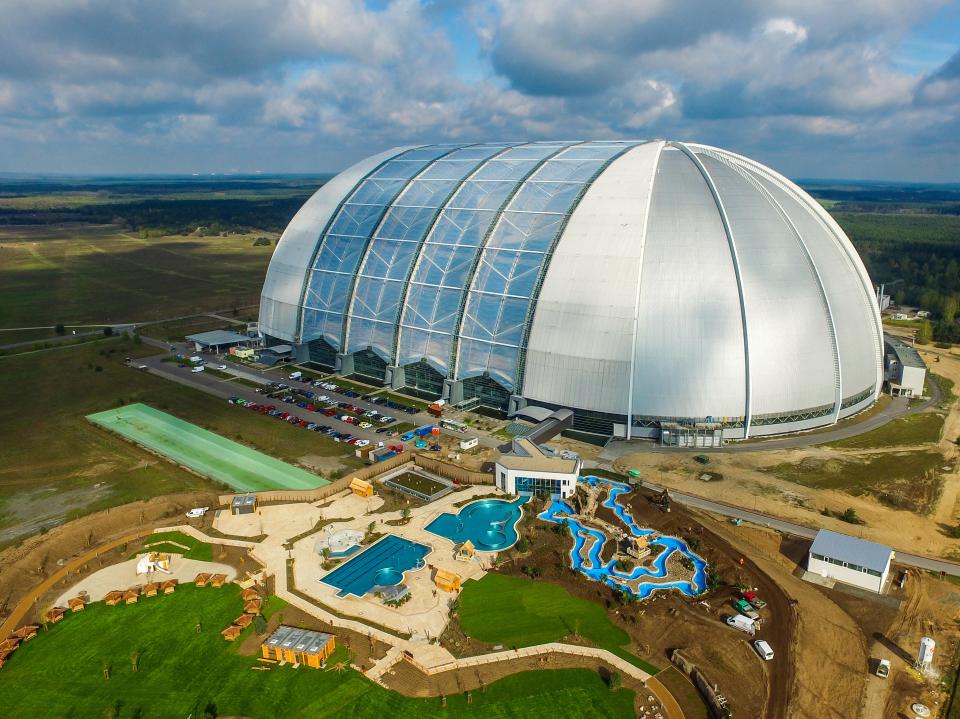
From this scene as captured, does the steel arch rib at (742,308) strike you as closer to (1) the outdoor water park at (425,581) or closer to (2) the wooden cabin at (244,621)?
(1) the outdoor water park at (425,581)

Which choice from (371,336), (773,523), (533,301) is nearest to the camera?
(773,523)

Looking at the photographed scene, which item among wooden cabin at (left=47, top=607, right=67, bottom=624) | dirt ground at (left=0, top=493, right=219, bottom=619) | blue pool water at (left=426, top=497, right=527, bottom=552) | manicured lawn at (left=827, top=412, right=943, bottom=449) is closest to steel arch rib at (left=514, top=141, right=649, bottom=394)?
blue pool water at (left=426, top=497, right=527, bottom=552)

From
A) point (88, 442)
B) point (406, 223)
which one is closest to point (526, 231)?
point (406, 223)

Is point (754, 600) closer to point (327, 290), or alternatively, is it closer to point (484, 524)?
point (484, 524)

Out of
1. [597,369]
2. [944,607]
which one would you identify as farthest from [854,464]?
[597,369]

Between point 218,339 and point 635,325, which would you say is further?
point 218,339
